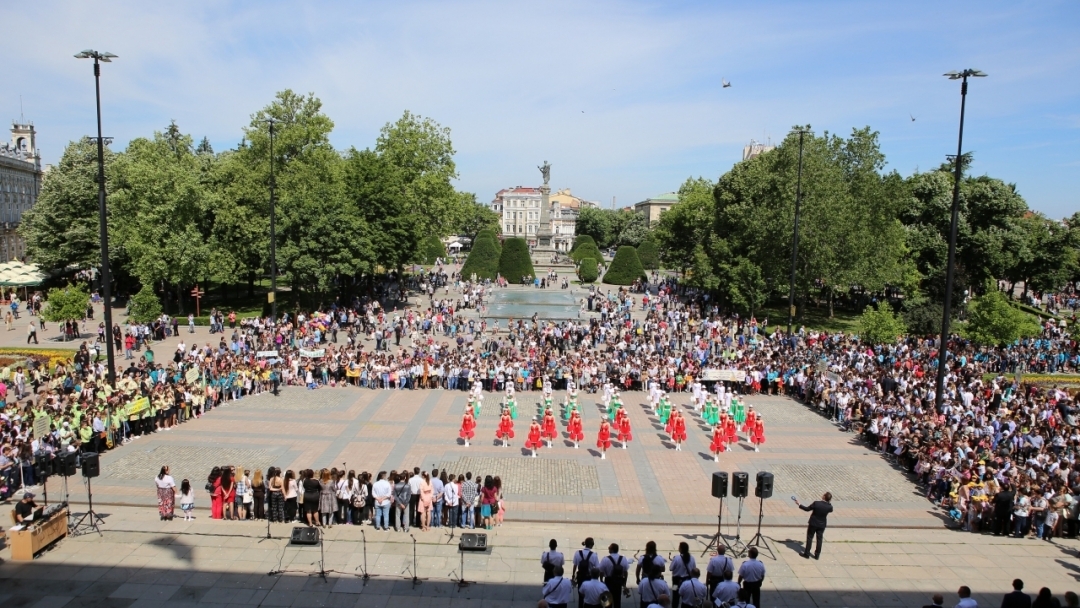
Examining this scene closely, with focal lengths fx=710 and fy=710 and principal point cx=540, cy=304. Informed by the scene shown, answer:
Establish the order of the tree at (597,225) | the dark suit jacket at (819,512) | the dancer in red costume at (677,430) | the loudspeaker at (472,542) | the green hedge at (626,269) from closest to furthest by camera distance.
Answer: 1. the loudspeaker at (472,542)
2. the dark suit jacket at (819,512)
3. the dancer in red costume at (677,430)
4. the green hedge at (626,269)
5. the tree at (597,225)

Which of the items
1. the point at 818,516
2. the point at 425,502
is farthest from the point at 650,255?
the point at 818,516

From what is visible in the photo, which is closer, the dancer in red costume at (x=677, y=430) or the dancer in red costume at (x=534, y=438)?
the dancer in red costume at (x=534, y=438)

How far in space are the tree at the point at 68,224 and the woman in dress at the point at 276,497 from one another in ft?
124

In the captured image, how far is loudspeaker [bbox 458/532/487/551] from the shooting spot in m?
10.9

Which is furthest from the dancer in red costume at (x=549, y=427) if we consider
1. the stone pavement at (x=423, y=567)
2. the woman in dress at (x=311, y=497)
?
the woman in dress at (x=311, y=497)

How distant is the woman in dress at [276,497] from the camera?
12984 mm

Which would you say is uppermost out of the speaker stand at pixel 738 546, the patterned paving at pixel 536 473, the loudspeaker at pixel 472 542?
the loudspeaker at pixel 472 542

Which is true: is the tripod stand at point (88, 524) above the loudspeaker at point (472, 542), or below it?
below

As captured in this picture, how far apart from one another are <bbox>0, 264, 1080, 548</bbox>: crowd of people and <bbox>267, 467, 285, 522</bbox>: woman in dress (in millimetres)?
451

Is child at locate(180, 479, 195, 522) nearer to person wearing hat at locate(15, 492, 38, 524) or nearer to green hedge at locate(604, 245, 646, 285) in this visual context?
person wearing hat at locate(15, 492, 38, 524)

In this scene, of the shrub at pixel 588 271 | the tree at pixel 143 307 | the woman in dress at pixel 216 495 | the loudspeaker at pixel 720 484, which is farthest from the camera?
the shrub at pixel 588 271

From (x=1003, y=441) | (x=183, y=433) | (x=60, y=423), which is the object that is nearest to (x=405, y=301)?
(x=183, y=433)

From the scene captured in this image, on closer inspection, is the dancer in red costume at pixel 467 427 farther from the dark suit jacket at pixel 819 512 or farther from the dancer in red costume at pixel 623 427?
the dark suit jacket at pixel 819 512

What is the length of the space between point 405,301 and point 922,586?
37917 millimetres
